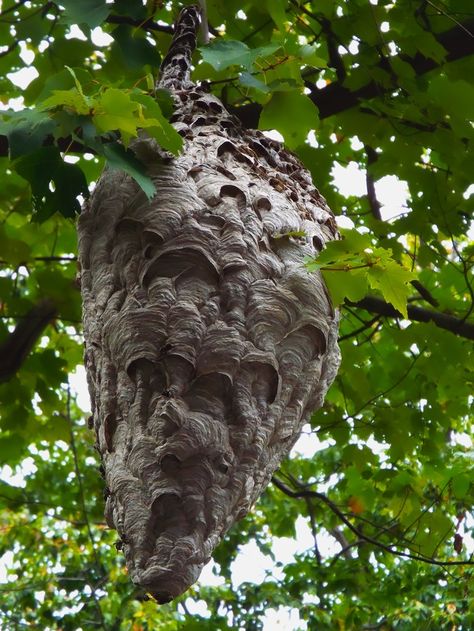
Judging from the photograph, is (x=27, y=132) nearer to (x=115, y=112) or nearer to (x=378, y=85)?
(x=115, y=112)

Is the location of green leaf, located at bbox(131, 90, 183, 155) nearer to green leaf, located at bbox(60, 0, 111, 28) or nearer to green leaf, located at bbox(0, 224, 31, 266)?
green leaf, located at bbox(60, 0, 111, 28)

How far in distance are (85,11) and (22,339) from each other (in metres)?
1.40

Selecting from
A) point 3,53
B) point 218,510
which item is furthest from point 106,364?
point 3,53

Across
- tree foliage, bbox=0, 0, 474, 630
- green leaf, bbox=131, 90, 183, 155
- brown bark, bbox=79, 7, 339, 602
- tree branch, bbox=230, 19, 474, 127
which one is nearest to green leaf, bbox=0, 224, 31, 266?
tree foliage, bbox=0, 0, 474, 630

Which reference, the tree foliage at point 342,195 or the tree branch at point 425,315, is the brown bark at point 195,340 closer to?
the tree foliage at point 342,195

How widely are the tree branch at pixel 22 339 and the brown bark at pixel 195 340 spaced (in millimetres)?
1220

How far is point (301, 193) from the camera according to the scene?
185 centimetres

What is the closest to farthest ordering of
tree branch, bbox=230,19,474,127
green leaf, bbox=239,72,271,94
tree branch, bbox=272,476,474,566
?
1. green leaf, bbox=239,72,271,94
2. tree branch, bbox=230,19,474,127
3. tree branch, bbox=272,476,474,566

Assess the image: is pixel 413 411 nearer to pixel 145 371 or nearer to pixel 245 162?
pixel 245 162

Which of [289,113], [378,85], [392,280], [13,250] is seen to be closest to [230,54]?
[289,113]

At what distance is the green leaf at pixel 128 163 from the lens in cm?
139

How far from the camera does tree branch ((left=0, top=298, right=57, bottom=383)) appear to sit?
111 inches

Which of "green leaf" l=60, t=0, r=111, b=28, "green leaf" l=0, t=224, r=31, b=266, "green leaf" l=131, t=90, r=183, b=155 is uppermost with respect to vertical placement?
"green leaf" l=0, t=224, r=31, b=266

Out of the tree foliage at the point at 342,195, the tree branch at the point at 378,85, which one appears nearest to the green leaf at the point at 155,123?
the tree foliage at the point at 342,195
